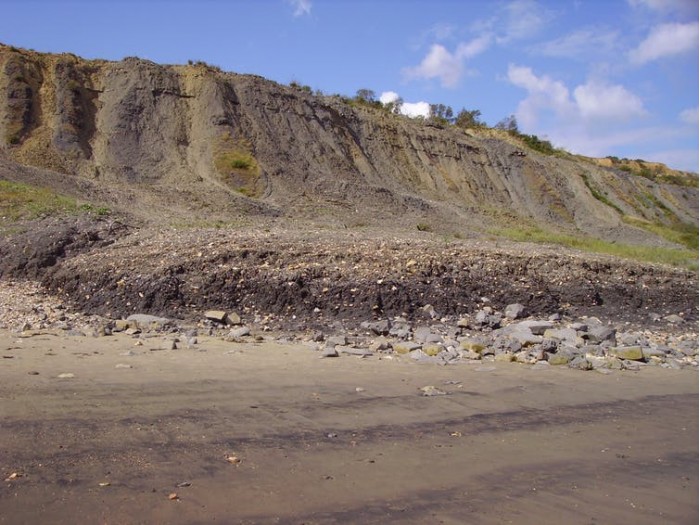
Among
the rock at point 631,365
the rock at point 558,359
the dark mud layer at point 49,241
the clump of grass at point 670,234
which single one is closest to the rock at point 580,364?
the rock at point 558,359

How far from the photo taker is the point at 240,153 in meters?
29.4

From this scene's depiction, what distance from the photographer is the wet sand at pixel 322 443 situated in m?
4.18

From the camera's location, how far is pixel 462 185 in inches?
1501

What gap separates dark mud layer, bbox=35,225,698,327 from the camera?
11078mm

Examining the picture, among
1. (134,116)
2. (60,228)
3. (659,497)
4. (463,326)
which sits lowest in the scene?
(659,497)

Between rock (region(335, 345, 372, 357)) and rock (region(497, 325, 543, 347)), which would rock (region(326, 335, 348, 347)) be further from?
rock (region(497, 325, 543, 347))

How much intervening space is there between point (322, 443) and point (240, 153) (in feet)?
83.4

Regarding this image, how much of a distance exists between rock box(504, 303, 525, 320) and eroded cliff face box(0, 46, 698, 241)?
10.6 metres

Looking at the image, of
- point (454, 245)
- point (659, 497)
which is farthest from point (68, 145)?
point (659, 497)

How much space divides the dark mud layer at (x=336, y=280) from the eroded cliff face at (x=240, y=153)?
239 inches

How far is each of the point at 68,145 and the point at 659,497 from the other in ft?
91.0

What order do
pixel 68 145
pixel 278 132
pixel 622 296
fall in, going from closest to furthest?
pixel 622 296
pixel 68 145
pixel 278 132

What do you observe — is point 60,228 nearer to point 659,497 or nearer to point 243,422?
point 243,422

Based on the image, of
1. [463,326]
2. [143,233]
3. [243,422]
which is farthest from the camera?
[143,233]
